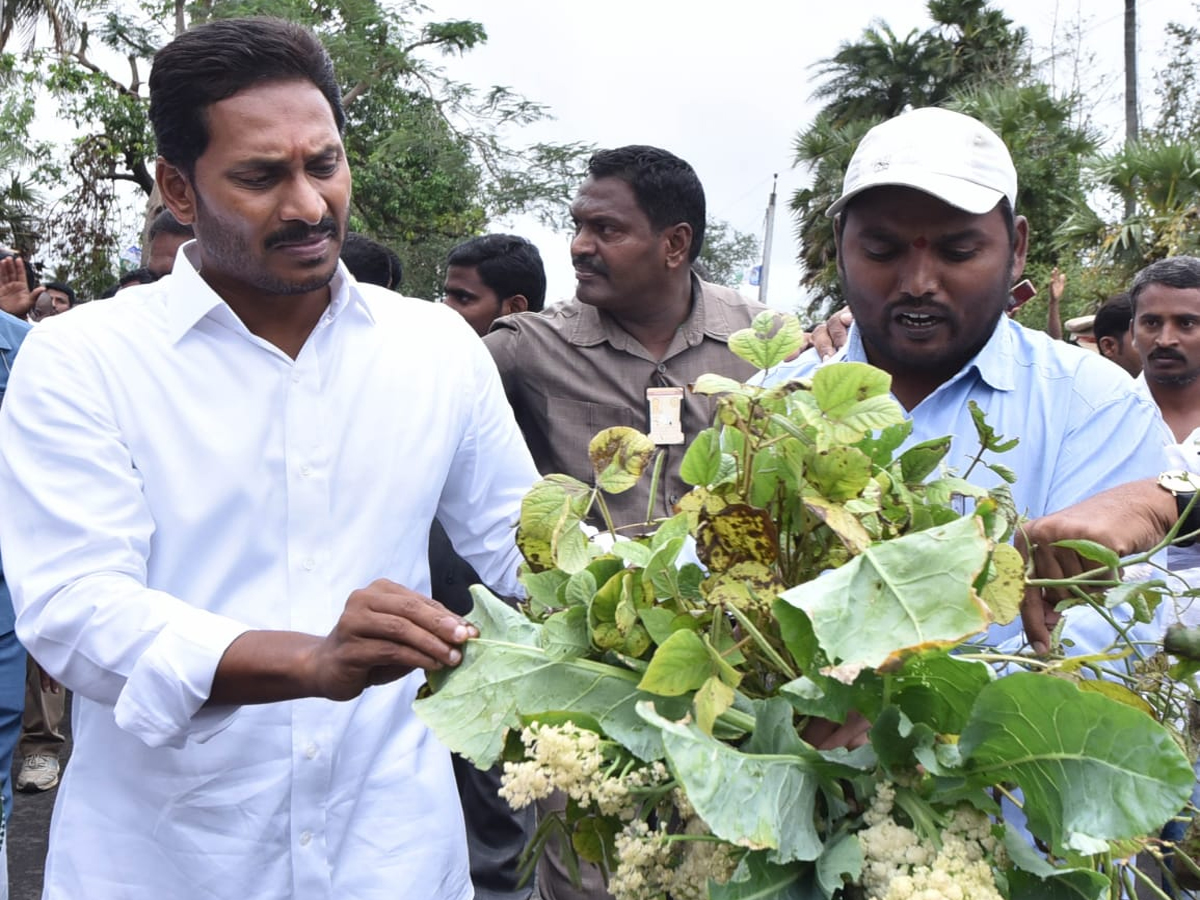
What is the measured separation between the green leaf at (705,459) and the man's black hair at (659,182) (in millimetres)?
2790

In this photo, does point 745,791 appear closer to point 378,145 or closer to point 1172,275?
point 1172,275

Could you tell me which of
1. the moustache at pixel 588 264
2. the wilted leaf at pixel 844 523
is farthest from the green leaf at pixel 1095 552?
the moustache at pixel 588 264

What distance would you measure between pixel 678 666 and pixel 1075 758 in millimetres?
348

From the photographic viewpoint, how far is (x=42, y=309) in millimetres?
9320

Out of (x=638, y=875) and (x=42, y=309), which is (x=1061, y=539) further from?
(x=42, y=309)

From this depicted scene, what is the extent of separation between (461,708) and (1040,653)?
2.02 feet

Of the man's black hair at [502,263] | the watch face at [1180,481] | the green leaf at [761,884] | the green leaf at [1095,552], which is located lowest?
the man's black hair at [502,263]

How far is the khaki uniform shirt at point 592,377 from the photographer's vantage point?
3.70 meters

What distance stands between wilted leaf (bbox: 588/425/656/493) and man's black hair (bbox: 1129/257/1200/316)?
4331 millimetres

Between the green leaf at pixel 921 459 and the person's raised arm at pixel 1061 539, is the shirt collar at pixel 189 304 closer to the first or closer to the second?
the green leaf at pixel 921 459

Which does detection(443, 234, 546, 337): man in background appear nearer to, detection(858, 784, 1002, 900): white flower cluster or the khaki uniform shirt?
the khaki uniform shirt

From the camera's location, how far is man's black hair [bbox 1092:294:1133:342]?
661cm

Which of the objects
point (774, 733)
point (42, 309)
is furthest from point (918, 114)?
point (42, 309)

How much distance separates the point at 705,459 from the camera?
1.32 metres
